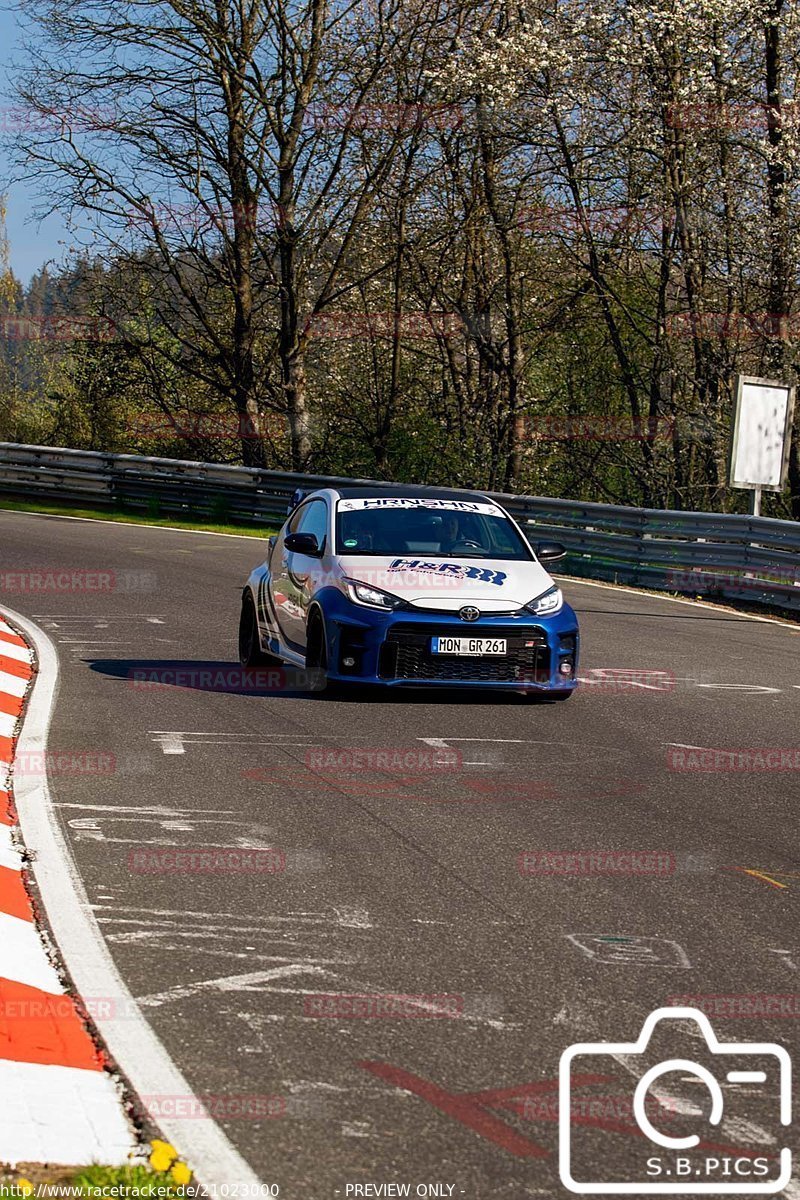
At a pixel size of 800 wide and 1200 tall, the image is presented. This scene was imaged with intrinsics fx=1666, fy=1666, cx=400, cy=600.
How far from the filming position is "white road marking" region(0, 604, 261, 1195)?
356cm

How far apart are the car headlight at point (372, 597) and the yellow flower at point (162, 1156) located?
25.1ft

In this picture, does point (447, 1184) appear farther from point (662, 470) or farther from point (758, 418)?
point (662, 470)

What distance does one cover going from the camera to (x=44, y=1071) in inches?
160

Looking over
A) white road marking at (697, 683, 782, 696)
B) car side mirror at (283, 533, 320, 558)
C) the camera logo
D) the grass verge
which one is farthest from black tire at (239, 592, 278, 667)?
the grass verge

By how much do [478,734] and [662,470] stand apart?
21.9 meters

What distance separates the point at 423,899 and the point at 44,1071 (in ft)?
7.02

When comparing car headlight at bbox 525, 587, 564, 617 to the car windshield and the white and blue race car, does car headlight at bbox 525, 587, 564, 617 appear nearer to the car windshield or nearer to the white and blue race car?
the white and blue race car

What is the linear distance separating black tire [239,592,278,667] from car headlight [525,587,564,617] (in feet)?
7.63

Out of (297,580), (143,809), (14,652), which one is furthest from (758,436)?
(143,809)

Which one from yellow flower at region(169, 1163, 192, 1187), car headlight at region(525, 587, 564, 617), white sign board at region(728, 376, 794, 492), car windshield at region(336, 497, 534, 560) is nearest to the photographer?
yellow flower at region(169, 1163, 192, 1187)

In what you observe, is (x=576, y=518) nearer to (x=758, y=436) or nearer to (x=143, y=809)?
(x=758, y=436)

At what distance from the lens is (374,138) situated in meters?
32.7

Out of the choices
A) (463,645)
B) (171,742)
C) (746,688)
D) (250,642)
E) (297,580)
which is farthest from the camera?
(250,642)

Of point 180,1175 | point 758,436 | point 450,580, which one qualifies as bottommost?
point 180,1175
